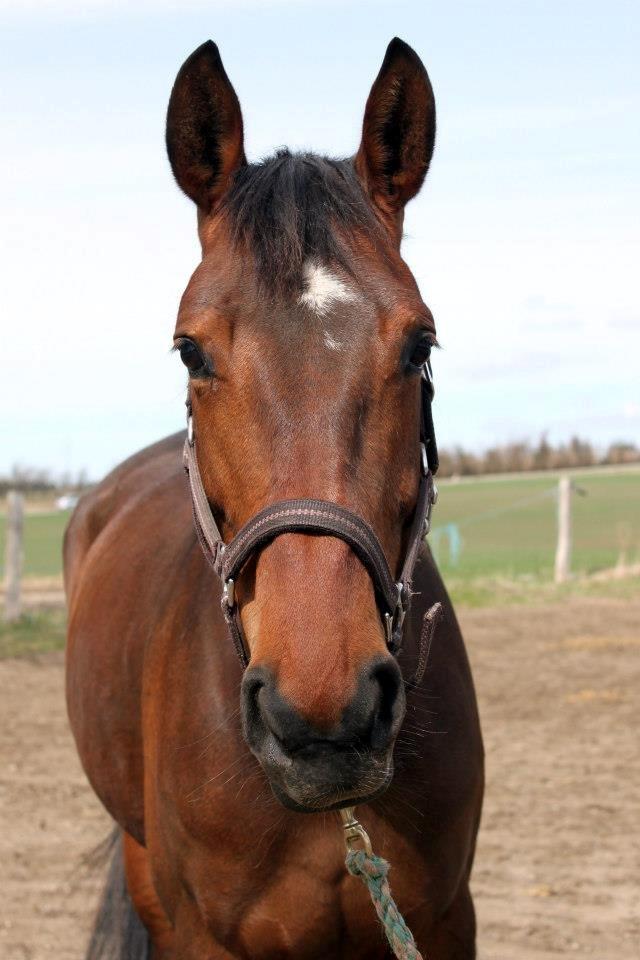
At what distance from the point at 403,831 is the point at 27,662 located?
9.34m

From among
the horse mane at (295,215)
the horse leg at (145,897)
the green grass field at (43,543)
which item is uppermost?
the horse mane at (295,215)

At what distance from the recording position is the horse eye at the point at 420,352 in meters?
2.51

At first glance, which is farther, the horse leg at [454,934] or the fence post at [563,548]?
the fence post at [563,548]

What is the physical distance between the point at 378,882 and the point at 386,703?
0.64 meters

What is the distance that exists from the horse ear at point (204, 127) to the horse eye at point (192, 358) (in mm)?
516

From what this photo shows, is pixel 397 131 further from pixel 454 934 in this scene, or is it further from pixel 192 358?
pixel 454 934

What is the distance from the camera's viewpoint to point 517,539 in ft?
81.5

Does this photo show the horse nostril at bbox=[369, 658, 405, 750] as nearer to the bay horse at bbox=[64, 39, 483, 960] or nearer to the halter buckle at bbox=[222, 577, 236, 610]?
the bay horse at bbox=[64, 39, 483, 960]

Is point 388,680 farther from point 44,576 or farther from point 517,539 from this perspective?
point 517,539

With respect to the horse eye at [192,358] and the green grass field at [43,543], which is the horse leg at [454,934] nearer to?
the horse eye at [192,358]

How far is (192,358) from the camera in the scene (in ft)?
8.36

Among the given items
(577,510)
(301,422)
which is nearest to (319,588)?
(301,422)

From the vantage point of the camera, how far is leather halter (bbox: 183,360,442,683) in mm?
2191

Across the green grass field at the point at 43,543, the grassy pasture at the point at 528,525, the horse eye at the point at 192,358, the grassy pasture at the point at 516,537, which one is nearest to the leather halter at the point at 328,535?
the horse eye at the point at 192,358
